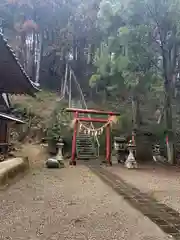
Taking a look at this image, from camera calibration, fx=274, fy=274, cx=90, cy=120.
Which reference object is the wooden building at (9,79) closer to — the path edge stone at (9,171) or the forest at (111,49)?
the path edge stone at (9,171)

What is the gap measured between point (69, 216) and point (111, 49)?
1131 centimetres

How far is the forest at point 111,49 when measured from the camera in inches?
492

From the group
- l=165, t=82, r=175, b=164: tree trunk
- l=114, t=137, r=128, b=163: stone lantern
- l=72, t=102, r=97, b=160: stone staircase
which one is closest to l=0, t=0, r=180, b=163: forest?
l=165, t=82, r=175, b=164: tree trunk

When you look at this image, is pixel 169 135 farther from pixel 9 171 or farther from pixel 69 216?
pixel 69 216

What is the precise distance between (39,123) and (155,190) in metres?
14.1

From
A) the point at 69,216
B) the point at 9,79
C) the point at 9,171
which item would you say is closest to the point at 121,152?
the point at 9,79

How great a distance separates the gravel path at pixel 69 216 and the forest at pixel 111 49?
8.23 metres

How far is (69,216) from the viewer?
4184mm

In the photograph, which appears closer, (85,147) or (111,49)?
(111,49)

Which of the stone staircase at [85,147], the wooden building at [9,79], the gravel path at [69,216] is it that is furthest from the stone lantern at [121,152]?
the gravel path at [69,216]

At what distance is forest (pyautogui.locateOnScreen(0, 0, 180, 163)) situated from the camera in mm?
12500

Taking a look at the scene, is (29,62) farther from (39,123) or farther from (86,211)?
(86,211)

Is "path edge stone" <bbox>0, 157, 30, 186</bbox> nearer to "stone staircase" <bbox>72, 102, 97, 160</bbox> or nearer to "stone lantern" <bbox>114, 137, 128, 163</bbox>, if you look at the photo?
"stone lantern" <bbox>114, 137, 128, 163</bbox>

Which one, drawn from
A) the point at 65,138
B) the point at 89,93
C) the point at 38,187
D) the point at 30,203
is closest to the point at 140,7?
the point at 65,138
